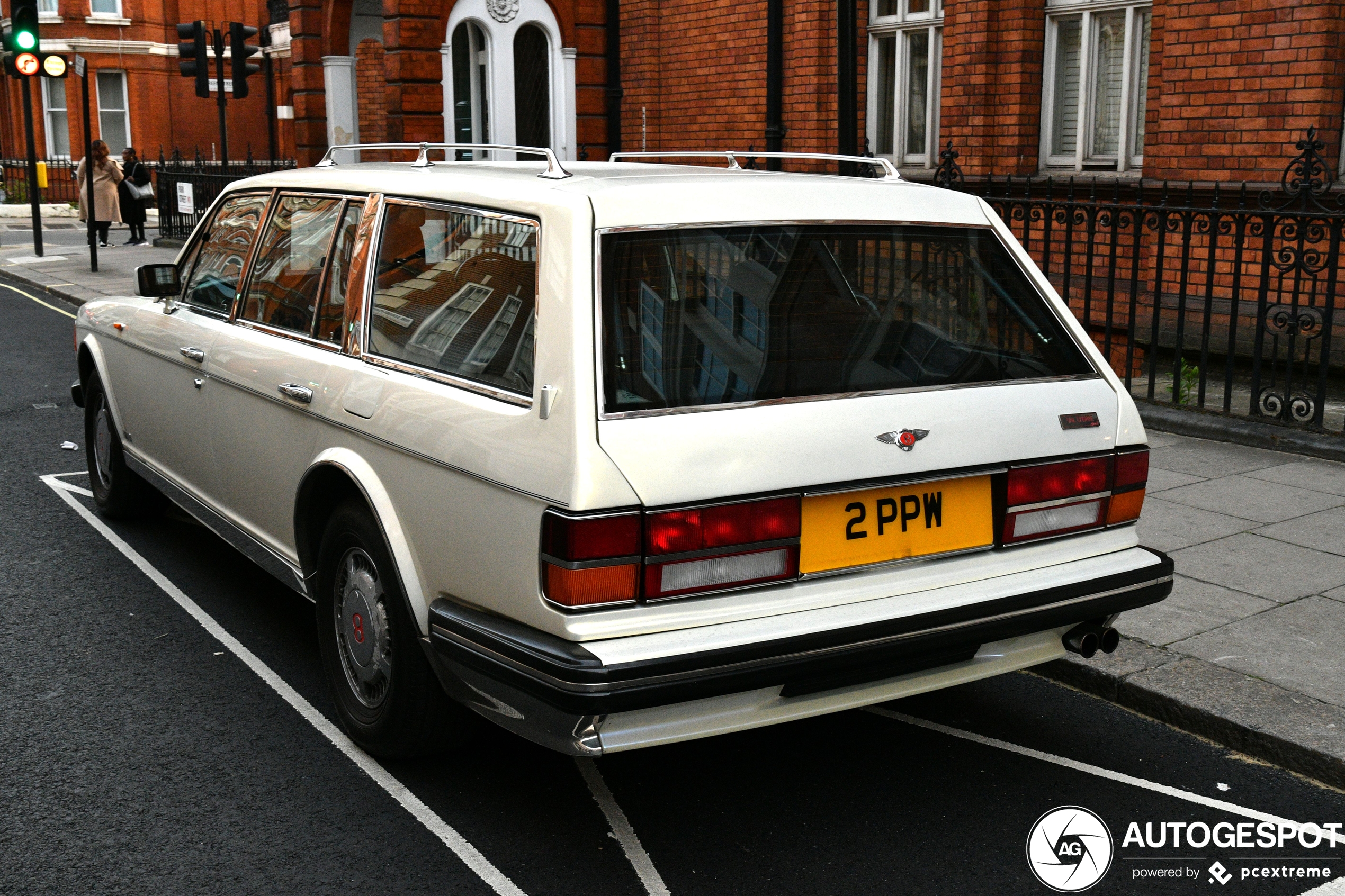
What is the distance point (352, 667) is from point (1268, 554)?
3.97 meters

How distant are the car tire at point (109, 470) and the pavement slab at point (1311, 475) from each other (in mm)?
5773

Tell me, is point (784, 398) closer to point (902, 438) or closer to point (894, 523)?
point (902, 438)

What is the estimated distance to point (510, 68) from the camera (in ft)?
52.1

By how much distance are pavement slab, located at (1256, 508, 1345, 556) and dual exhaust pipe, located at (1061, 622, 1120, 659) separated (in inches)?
102

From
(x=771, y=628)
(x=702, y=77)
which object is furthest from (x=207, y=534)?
(x=702, y=77)

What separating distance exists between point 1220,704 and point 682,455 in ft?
7.20

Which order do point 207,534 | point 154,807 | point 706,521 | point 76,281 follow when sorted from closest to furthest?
point 706,521 → point 154,807 → point 207,534 → point 76,281

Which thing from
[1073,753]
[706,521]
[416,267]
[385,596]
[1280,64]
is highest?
[1280,64]

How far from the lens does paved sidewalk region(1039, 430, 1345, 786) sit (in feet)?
13.9

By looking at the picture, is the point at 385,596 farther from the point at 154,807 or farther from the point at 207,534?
the point at 207,534

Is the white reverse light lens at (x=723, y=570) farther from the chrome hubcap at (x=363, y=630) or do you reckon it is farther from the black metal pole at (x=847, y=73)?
the black metal pole at (x=847, y=73)

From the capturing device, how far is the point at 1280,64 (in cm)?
944

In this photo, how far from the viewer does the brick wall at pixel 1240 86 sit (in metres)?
9.23

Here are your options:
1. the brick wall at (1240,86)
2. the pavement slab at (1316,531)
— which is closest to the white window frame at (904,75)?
the brick wall at (1240,86)
